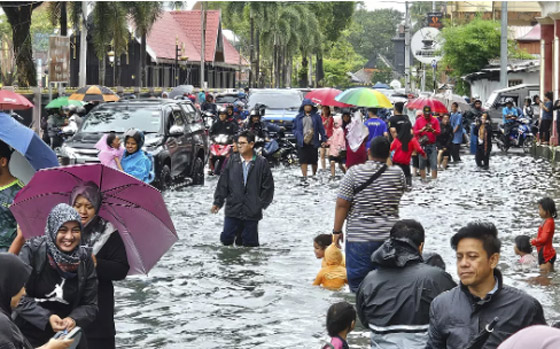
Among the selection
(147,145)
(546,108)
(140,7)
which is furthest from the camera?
(140,7)

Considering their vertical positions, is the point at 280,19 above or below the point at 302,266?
above

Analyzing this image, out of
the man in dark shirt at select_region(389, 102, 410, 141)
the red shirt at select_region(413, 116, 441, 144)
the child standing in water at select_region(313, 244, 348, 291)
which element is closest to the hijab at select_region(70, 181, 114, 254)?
the child standing in water at select_region(313, 244, 348, 291)

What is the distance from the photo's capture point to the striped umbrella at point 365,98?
858 inches

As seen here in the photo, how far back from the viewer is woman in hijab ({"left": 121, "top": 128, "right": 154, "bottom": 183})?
14.5 m

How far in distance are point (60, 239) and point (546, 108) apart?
28443 millimetres

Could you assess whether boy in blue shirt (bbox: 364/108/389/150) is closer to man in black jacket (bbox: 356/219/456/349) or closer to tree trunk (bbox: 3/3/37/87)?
man in black jacket (bbox: 356/219/456/349)

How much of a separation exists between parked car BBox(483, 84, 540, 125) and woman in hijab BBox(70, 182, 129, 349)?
3212cm

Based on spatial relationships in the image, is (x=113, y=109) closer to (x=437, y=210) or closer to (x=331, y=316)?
(x=437, y=210)

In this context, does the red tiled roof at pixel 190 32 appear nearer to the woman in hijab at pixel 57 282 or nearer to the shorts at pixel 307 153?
the shorts at pixel 307 153

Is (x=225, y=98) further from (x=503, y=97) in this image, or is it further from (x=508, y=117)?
(x=508, y=117)

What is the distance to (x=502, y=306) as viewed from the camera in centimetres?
505

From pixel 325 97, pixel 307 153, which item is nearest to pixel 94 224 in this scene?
pixel 307 153

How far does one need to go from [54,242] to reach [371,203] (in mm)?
4128

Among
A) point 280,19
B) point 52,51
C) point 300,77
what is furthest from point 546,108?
point 300,77
